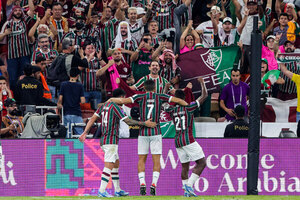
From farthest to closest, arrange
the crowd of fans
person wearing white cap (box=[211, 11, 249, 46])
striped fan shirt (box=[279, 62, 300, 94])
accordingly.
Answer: person wearing white cap (box=[211, 11, 249, 46]) < striped fan shirt (box=[279, 62, 300, 94]) < the crowd of fans

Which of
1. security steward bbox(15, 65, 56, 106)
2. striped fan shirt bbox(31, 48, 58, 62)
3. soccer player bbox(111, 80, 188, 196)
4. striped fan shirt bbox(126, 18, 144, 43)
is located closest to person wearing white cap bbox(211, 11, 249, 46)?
striped fan shirt bbox(126, 18, 144, 43)

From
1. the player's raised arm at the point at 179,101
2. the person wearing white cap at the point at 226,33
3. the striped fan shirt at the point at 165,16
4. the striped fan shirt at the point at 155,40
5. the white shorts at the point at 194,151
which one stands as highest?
the striped fan shirt at the point at 165,16

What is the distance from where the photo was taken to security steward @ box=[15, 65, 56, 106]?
1609cm

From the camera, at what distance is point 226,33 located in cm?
1852

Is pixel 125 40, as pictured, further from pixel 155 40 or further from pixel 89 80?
pixel 89 80

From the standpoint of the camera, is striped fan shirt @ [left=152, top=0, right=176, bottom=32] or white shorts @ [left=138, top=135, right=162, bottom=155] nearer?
white shorts @ [left=138, top=135, right=162, bottom=155]

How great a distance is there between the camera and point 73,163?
583 inches

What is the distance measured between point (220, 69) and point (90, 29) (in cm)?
405

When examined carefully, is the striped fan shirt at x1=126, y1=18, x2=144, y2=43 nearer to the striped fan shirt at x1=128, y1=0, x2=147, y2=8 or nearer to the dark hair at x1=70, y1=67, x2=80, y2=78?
the striped fan shirt at x1=128, y1=0, x2=147, y2=8

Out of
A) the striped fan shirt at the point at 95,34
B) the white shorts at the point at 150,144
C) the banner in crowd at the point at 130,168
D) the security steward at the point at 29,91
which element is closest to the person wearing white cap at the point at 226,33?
the striped fan shirt at the point at 95,34

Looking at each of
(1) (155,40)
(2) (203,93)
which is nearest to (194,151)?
(2) (203,93)

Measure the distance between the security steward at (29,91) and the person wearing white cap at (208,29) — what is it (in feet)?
15.4

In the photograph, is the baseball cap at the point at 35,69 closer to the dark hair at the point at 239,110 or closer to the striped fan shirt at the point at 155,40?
the striped fan shirt at the point at 155,40

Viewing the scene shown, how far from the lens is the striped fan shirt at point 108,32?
742 inches
